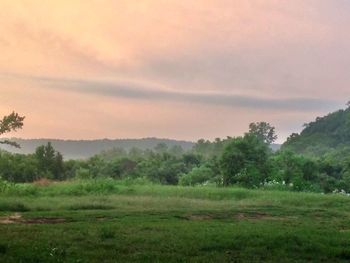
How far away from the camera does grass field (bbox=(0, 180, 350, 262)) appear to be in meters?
11.6

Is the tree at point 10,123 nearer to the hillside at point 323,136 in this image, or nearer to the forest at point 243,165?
the forest at point 243,165

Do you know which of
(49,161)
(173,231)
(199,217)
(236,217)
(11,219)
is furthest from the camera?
(49,161)

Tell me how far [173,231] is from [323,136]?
Answer: 262 ft

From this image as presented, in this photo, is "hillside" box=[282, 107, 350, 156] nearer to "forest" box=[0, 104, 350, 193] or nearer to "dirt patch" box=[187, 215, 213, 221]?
"forest" box=[0, 104, 350, 193]

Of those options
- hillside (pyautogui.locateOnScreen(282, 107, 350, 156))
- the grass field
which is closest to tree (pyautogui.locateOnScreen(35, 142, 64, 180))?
hillside (pyautogui.locateOnScreen(282, 107, 350, 156))

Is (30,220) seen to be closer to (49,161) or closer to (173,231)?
(173,231)

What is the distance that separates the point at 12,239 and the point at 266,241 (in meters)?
6.32

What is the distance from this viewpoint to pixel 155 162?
67812 mm

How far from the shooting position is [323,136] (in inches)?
3575

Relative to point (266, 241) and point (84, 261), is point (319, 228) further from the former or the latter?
point (84, 261)

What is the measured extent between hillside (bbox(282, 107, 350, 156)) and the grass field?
60407 mm

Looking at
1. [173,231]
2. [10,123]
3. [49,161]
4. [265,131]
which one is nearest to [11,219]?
[173,231]

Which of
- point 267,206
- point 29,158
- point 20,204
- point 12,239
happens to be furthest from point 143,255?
point 29,158

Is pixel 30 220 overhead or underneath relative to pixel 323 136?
underneath
